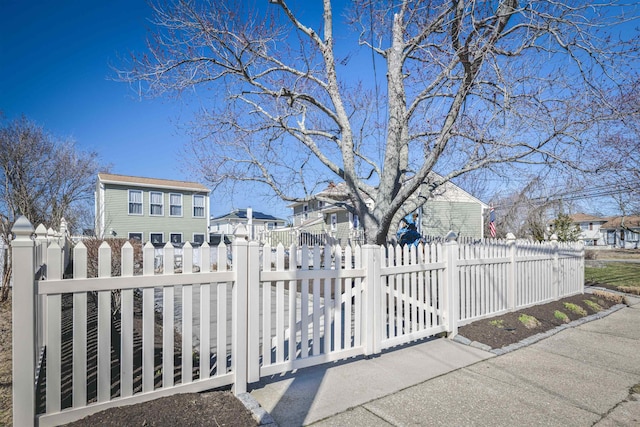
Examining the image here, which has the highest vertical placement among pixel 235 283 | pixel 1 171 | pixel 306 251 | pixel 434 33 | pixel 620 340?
pixel 434 33

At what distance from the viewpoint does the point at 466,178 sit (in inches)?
336

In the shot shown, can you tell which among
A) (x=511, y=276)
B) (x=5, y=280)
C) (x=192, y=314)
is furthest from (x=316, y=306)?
(x=5, y=280)

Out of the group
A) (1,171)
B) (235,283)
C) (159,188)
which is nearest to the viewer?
(235,283)

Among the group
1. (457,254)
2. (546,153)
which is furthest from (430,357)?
(546,153)

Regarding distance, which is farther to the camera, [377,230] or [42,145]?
[42,145]

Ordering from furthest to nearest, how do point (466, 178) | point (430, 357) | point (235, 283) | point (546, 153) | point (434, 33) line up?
point (466, 178) → point (546, 153) → point (434, 33) → point (430, 357) → point (235, 283)

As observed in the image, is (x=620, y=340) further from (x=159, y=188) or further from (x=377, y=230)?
(x=159, y=188)

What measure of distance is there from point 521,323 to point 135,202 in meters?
22.8

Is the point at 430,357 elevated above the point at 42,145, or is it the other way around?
the point at 42,145

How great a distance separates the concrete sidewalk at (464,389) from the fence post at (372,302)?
21 cm

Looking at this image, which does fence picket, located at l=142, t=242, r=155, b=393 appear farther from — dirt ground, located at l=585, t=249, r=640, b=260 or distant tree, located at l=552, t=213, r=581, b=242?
dirt ground, located at l=585, t=249, r=640, b=260

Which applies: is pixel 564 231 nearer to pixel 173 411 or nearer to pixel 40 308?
pixel 173 411

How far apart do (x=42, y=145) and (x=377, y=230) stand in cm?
1577

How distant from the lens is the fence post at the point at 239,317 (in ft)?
10.5
